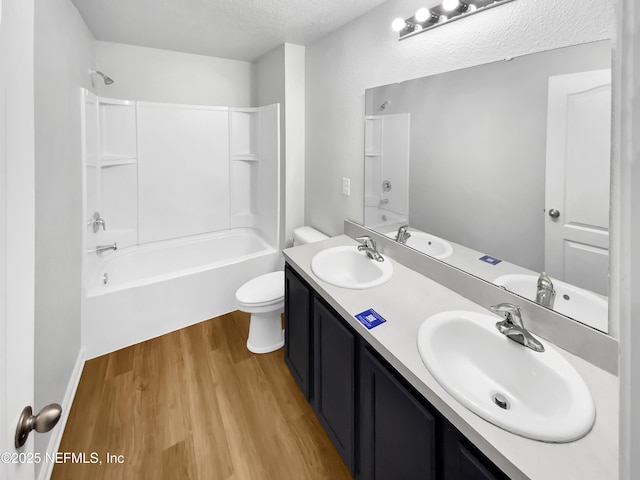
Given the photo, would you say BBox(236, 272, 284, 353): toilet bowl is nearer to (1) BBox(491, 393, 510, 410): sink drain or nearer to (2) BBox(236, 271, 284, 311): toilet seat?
(2) BBox(236, 271, 284, 311): toilet seat

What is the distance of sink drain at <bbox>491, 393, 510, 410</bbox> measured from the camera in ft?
3.28

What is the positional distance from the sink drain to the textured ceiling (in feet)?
6.95

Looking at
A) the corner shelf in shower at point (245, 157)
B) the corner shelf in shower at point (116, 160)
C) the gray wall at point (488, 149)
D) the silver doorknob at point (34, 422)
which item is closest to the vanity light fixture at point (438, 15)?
the gray wall at point (488, 149)

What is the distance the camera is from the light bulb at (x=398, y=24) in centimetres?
168

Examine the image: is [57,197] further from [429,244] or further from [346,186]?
[429,244]

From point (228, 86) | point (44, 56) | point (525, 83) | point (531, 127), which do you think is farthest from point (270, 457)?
point (228, 86)

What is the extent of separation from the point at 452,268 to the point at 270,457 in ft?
4.13

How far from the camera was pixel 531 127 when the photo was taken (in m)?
1.17

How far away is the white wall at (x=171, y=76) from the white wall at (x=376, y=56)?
1.06 m

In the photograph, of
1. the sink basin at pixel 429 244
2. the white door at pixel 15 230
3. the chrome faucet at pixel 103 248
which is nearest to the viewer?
the white door at pixel 15 230

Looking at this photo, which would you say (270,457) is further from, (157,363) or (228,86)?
(228,86)

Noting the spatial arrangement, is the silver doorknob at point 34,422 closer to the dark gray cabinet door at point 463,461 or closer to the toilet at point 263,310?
the dark gray cabinet door at point 463,461

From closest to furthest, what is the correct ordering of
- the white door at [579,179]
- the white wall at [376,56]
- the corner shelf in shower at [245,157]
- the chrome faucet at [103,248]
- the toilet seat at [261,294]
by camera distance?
the white door at [579,179] → the white wall at [376,56] → the toilet seat at [261,294] → the chrome faucet at [103,248] → the corner shelf in shower at [245,157]

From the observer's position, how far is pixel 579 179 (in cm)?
106
